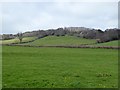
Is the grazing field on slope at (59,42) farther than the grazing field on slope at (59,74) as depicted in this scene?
Yes

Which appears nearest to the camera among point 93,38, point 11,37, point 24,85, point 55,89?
point 55,89

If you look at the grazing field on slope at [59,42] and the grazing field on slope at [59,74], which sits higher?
the grazing field on slope at [59,42]

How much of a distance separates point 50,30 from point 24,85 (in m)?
162

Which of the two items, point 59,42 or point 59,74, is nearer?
point 59,74

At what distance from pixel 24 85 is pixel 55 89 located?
2.53 m

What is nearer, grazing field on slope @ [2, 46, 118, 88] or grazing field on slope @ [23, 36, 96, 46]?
grazing field on slope @ [2, 46, 118, 88]

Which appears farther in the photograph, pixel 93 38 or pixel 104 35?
pixel 93 38

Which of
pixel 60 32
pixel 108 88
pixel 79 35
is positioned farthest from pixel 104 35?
pixel 108 88

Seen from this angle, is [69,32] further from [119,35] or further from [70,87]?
[70,87]

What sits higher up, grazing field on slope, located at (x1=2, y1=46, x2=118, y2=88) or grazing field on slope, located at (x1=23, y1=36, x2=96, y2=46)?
grazing field on slope, located at (x1=23, y1=36, x2=96, y2=46)

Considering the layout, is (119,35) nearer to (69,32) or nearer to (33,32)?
(69,32)

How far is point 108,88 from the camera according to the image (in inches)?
635

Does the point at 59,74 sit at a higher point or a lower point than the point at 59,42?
lower

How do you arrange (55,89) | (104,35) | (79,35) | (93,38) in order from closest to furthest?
(55,89) < (104,35) < (93,38) < (79,35)
